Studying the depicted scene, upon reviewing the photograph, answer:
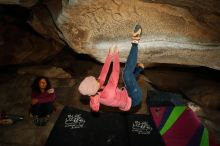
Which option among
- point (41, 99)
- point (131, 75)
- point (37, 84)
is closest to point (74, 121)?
point (41, 99)

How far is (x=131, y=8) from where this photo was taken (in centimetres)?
394

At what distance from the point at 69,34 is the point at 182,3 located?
207cm

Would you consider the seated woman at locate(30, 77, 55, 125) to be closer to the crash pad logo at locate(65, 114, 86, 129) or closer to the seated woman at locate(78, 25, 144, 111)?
the crash pad logo at locate(65, 114, 86, 129)

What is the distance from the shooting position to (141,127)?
224 inches

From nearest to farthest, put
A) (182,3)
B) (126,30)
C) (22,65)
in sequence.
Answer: (182,3) < (126,30) < (22,65)

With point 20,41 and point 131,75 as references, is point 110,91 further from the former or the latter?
point 20,41

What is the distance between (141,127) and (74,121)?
1.53 metres

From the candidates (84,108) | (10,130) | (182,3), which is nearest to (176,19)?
(182,3)

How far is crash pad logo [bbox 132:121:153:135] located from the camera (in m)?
5.60

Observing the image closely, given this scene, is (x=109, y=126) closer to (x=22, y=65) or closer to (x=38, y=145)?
(x=38, y=145)

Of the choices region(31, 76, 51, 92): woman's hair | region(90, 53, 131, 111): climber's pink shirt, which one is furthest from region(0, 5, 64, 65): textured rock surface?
region(90, 53, 131, 111): climber's pink shirt

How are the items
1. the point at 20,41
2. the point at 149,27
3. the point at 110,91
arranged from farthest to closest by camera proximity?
the point at 20,41 < the point at 149,27 < the point at 110,91

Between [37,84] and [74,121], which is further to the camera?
[74,121]

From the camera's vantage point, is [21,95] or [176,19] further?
[21,95]
